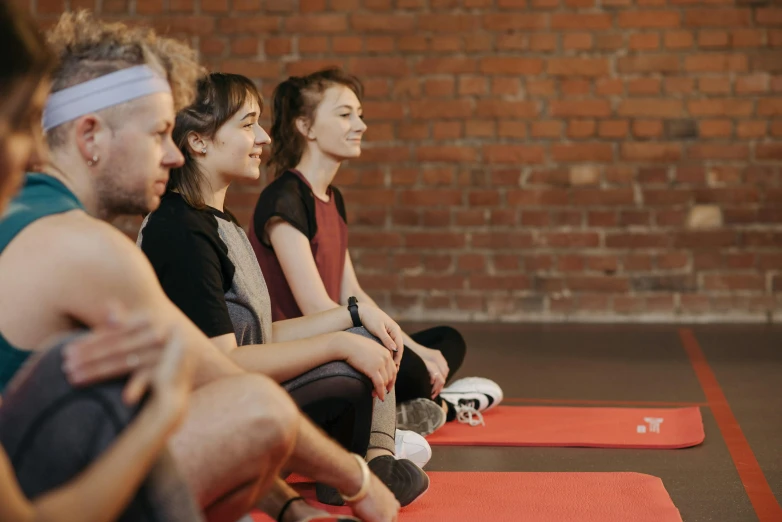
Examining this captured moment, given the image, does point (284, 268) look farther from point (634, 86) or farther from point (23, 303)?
point (634, 86)

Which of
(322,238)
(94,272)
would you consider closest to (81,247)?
(94,272)

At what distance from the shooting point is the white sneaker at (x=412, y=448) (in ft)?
8.19

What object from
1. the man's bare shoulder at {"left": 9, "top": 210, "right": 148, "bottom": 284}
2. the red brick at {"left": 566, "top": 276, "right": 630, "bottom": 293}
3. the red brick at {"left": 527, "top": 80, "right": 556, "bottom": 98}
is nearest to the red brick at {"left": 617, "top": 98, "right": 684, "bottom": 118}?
the red brick at {"left": 527, "top": 80, "right": 556, "bottom": 98}

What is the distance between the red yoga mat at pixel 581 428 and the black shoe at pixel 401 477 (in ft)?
2.14

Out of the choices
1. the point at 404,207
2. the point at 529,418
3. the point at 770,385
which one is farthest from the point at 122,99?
the point at 404,207

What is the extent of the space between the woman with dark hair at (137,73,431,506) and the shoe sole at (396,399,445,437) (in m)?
0.43

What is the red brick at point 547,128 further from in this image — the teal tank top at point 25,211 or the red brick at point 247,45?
the teal tank top at point 25,211

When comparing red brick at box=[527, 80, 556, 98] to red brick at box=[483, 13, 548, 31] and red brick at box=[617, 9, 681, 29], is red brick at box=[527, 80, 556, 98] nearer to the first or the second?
red brick at box=[483, 13, 548, 31]

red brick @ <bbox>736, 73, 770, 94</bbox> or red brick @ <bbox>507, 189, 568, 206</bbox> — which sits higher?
red brick @ <bbox>736, 73, 770, 94</bbox>

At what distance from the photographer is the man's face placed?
1.54 metres

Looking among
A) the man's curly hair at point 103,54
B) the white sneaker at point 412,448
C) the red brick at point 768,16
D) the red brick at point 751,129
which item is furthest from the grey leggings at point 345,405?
the red brick at point 768,16

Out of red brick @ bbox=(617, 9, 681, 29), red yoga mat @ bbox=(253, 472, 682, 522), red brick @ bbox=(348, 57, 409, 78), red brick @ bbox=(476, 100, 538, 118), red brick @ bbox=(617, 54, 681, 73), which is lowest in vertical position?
red yoga mat @ bbox=(253, 472, 682, 522)

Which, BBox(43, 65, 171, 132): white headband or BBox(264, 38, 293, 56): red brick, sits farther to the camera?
BBox(264, 38, 293, 56): red brick

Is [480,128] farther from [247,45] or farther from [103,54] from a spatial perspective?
[103,54]
